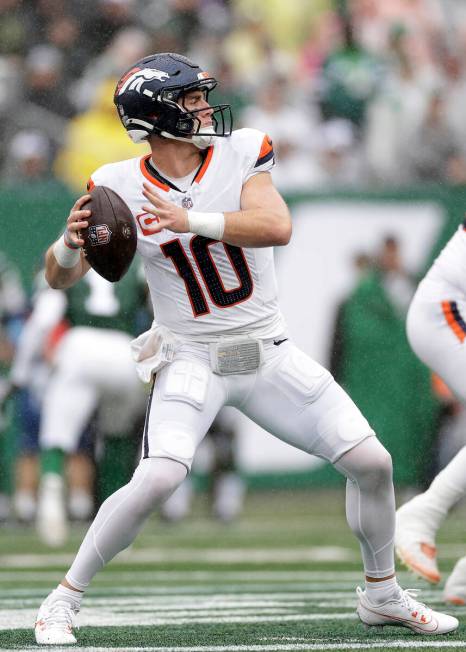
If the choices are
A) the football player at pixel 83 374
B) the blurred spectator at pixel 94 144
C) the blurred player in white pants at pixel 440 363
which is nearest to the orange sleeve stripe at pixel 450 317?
the blurred player in white pants at pixel 440 363

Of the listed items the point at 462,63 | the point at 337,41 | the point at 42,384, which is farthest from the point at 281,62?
the point at 42,384

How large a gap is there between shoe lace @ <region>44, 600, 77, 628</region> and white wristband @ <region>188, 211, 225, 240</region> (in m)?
1.14

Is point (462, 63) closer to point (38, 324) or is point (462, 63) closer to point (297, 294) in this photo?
point (297, 294)

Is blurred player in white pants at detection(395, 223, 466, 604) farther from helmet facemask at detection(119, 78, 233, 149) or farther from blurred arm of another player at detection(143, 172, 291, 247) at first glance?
helmet facemask at detection(119, 78, 233, 149)

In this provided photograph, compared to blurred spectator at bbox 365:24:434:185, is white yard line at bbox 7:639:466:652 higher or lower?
higher

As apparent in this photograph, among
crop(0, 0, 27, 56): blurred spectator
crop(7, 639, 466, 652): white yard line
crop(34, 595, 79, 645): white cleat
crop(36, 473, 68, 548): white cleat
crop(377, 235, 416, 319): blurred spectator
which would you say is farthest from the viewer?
crop(0, 0, 27, 56): blurred spectator

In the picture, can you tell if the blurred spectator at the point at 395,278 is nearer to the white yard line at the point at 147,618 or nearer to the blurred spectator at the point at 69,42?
the blurred spectator at the point at 69,42

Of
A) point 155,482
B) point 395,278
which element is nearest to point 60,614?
point 155,482

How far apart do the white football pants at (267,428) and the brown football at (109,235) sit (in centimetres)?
37

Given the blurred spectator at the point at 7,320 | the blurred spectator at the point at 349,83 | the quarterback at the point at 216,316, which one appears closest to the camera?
the quarterback at the point at 216,316

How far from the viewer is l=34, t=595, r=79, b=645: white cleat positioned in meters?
4.14

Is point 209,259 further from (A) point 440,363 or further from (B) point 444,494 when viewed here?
(B) point 444,494

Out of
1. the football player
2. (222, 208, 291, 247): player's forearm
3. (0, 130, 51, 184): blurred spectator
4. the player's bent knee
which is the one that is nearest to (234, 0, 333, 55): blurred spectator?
(0, 130, 51, 184): blurred spectator

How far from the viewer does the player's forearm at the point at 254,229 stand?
4.23m
